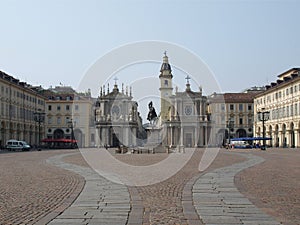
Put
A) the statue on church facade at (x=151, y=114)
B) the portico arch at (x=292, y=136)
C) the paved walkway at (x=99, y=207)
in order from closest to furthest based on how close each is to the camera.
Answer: the paved walkway at (x=99, y=207) → the portico arch at (x=292, y=136) → the statue on church facade at (x=151, y=114)

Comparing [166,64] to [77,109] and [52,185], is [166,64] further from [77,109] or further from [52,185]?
[52,185]

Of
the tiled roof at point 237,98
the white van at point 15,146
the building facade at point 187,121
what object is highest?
the tiled roof at point 237,98

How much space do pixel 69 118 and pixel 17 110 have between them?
78.8ft

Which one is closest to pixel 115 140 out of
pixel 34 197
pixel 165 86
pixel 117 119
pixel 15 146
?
pixel 117 119

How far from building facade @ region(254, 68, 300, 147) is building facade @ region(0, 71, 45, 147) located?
3899cm

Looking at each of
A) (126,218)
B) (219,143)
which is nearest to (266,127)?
(219,143)

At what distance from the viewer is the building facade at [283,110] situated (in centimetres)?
6550

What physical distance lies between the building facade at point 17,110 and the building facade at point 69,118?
9.84 m

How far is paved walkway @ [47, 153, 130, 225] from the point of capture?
8.68m

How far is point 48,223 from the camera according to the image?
8.38 meters

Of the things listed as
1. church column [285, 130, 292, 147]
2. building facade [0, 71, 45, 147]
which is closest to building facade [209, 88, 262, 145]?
church column [285, 130, 292, 147]

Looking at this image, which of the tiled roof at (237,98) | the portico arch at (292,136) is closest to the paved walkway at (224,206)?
the portico arch at (292,136)

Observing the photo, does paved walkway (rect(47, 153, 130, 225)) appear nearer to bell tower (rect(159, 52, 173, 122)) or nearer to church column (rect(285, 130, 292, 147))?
church column (rect(285, 130, 292, 147))

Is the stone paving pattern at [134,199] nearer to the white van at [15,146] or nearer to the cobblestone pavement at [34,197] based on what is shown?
the cobblestone pavement at [34,197]
